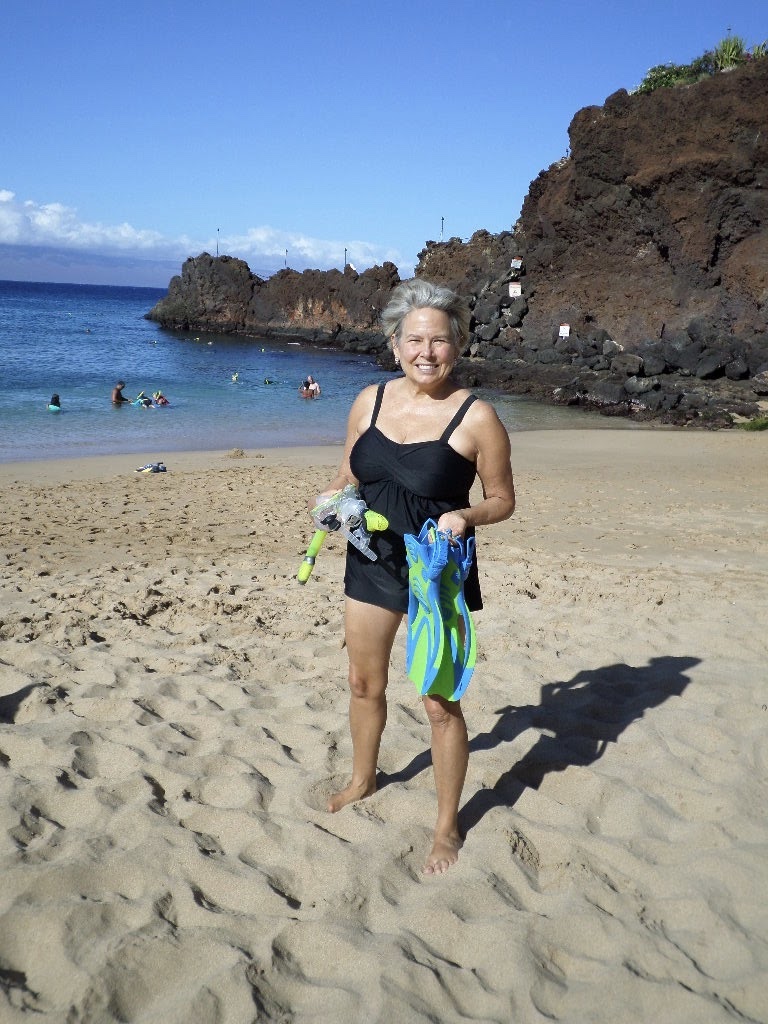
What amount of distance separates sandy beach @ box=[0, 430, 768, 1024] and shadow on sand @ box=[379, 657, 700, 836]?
0.06 ft

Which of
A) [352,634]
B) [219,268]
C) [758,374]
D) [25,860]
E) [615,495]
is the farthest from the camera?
[219,268]

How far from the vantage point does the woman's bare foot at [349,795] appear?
3070 mm

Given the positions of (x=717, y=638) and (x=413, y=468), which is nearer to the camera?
(x=413, y=468)

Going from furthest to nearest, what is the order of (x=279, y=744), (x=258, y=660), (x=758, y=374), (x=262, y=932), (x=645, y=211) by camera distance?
(x=645, y=211) → (x=758, y=374) → (x=258, y=660) → (x=279, y=744) → (x=262, y=932)

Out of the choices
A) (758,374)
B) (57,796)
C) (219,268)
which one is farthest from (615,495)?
(219,268)

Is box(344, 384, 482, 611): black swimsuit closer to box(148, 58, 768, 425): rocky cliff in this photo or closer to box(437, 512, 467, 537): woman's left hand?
box(437, 512, 467, 537): woman's left hand

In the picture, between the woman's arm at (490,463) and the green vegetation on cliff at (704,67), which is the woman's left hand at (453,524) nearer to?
the woman's arm at (490,463)

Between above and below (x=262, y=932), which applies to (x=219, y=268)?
above

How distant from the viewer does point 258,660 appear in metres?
4.54

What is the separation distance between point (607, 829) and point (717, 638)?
2227mm

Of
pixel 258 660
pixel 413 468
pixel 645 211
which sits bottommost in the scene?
pixel 258 660

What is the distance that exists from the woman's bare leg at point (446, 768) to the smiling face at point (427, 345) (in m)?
1.05

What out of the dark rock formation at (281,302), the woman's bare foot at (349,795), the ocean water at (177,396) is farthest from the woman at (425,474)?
the dark rock formation at (281,302)

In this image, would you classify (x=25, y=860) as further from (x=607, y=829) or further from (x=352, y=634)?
(x=607, y=829)
